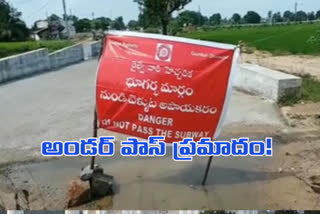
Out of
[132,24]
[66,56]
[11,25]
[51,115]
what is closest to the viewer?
[51,115]

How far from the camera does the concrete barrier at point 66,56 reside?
1867cm

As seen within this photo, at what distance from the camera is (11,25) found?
43.9 m

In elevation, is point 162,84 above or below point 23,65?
above

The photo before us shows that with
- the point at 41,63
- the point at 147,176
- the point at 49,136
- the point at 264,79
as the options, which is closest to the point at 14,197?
the point at 147,176

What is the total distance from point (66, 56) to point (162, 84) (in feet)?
54.9

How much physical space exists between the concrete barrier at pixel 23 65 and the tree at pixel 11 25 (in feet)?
79.1

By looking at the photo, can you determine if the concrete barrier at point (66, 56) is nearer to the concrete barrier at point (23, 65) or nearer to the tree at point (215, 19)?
the concrete barrier at point (23, 65)

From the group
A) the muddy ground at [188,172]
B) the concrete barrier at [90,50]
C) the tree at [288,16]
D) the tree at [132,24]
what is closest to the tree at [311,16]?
the tree at [288,16]

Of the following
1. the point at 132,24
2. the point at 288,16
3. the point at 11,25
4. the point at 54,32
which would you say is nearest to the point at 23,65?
the point at 11,25

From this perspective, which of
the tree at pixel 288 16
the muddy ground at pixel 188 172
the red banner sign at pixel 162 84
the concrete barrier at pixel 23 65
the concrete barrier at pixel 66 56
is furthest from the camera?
the tree at pixel 288 16

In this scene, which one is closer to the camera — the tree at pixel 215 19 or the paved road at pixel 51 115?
the paved road at pixel 51 115

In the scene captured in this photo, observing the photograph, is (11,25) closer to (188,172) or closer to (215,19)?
(188,172)

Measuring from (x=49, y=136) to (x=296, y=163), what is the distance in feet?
13.1

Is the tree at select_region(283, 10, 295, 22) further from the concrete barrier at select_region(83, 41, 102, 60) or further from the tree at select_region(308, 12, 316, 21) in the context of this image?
the concrete barrier at select_region(83, 41, 102, 60)
